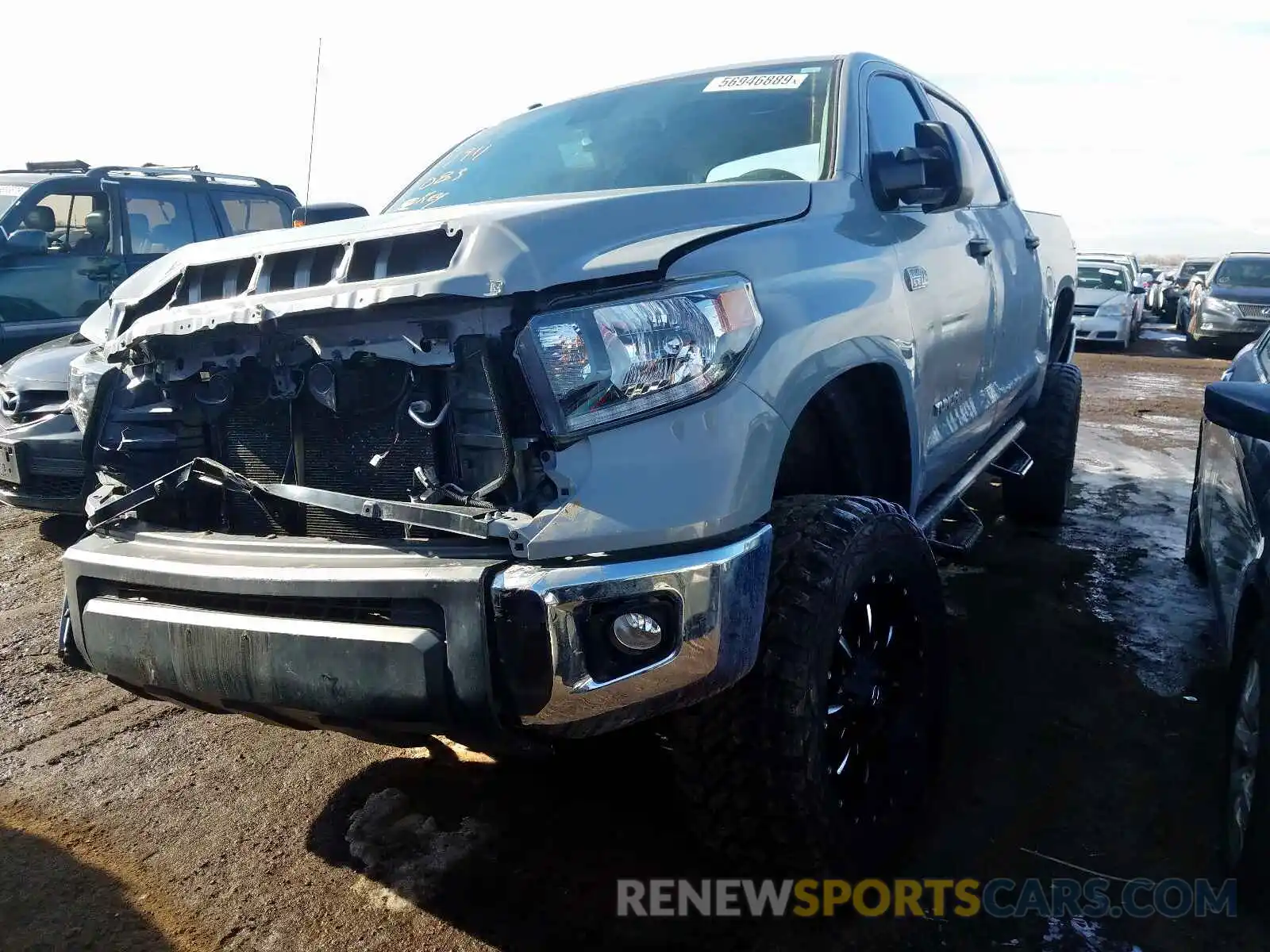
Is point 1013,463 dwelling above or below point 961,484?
below

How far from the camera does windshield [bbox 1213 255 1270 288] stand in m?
15.6

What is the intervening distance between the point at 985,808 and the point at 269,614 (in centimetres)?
190

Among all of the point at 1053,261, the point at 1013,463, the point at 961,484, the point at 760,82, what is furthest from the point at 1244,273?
the point at 760,82

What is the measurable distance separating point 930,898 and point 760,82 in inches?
92.2

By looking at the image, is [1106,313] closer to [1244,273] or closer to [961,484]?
[1244,273]

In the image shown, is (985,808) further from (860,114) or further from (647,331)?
(860,114)

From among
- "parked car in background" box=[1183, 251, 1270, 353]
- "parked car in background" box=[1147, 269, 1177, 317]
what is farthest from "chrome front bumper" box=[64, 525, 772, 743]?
"parked car in background" box=[1147, 269, 1177, 317]

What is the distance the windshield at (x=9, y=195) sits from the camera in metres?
7.24

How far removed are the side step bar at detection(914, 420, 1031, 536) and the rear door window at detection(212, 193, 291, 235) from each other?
20.7 feet

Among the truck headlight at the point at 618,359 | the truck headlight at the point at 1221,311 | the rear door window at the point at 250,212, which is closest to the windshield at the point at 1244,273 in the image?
the truck headlight at the point at 1221,311

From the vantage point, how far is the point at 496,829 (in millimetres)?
2561

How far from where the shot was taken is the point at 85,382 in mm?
2572

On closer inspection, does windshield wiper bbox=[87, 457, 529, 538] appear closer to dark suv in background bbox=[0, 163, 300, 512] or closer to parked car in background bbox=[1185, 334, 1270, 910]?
parked car in background bbox=[1185, 334, 1270, 910]

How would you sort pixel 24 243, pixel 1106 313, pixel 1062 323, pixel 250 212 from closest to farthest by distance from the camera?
pixel 1062 323 → pixel 24 243 → pixel 250 212 → pixel 1106 313
